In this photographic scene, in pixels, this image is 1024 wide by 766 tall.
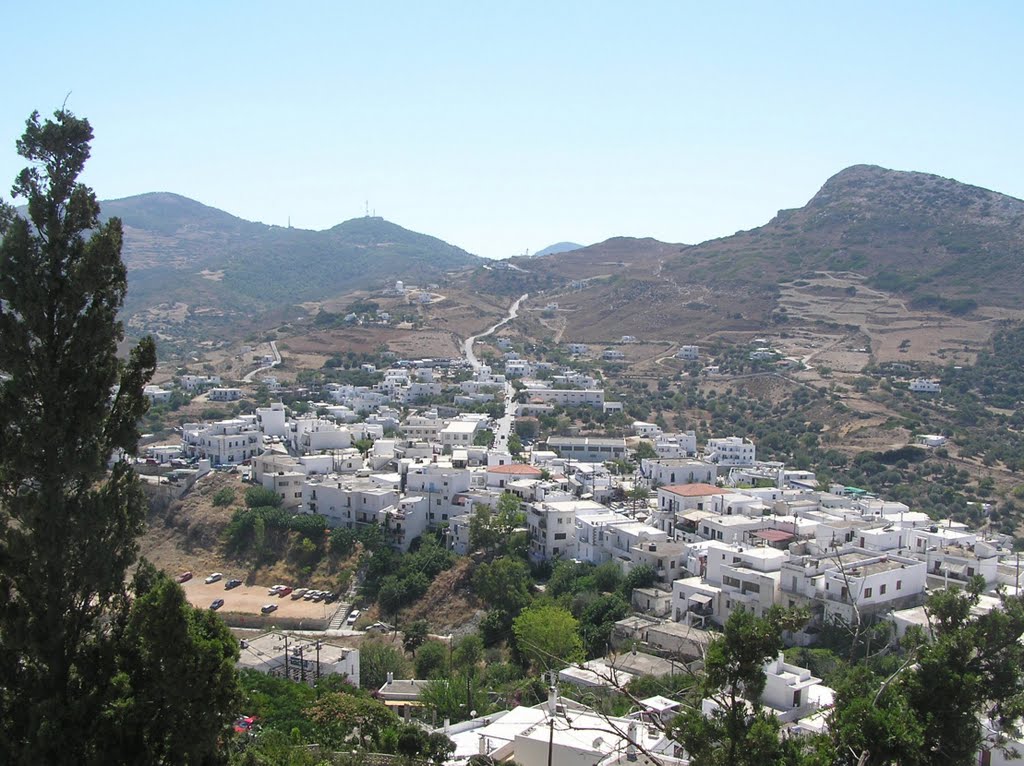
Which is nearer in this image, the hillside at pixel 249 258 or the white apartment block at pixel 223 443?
the white apartment block at pixel 223 443

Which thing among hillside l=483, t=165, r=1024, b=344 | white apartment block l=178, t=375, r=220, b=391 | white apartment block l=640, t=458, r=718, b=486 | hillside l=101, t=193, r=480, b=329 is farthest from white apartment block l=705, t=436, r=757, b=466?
hillside l=101, t=193, r=480, b=329

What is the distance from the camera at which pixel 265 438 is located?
3891cm

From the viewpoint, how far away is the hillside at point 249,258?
394 ft

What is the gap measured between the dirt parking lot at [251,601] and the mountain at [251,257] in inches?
3301

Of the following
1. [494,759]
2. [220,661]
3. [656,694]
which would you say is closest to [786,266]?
[656,694]

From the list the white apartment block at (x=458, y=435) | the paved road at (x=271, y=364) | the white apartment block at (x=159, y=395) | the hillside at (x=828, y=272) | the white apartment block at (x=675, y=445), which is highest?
the hillside at (x=828, y=272)

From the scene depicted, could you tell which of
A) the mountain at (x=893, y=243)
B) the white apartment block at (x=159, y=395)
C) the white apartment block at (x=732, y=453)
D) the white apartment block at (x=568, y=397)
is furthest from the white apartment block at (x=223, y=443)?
the mountain at (x=893, y=243)

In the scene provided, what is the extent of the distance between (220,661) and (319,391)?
153 feet

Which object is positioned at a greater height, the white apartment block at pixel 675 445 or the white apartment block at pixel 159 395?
the white apartment block at pixel 159 395

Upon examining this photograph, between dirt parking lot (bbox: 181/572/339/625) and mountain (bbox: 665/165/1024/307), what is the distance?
5820 cm

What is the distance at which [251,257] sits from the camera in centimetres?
14738

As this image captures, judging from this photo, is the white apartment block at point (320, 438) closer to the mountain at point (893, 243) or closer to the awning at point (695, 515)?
the awning at point (695, 515)

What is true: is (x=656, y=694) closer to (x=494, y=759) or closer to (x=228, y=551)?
(x=494, y=759)

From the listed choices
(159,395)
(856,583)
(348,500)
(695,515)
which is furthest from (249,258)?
(856,583)
